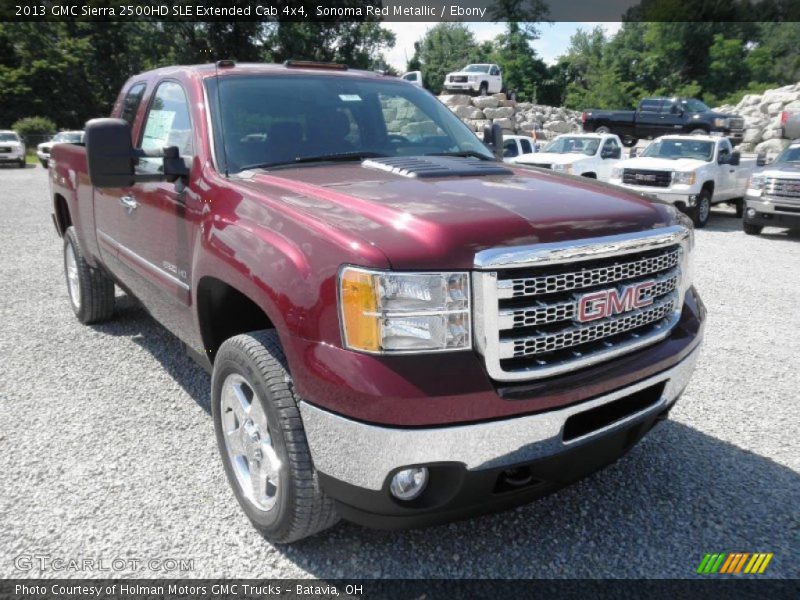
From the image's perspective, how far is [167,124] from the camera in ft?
12.0

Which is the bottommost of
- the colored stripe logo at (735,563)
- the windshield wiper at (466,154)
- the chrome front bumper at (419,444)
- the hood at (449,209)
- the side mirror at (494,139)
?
the colored stripe logo at (735,563)

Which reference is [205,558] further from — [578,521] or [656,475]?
[656,475]

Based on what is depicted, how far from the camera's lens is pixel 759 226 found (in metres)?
11.8

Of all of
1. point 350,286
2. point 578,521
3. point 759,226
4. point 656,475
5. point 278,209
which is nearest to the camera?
point 350,286

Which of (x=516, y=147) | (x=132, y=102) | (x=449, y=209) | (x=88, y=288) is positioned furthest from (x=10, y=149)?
(x=449, y=209)

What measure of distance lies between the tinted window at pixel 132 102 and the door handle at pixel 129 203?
65 cm

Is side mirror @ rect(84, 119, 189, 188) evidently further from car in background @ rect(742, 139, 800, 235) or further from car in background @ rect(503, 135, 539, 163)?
car in background @ rect(503, 135, 539, 163)

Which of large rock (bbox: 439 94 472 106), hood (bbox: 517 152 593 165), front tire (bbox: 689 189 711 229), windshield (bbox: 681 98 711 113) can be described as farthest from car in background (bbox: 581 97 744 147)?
front tire (bbox: 689 189 711 229)

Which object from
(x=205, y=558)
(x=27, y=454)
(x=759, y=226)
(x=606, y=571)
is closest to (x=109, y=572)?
(x=205, y=558)

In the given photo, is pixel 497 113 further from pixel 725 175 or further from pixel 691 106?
pixel 725 175

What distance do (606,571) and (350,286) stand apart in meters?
1.54

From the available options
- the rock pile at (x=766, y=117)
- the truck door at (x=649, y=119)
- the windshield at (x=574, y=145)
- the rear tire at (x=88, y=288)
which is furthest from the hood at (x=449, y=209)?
the rock pile at (x=766, y=117)

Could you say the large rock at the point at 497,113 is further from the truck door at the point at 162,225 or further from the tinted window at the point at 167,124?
the truck door at the point at 162,225

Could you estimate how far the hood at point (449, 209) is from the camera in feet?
6.81
